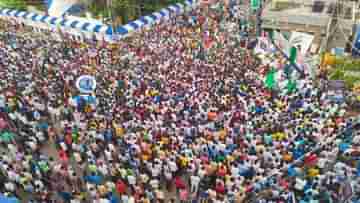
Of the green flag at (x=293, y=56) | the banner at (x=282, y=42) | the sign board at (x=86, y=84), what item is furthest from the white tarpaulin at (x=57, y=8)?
the green flag at (x=293, y=56)

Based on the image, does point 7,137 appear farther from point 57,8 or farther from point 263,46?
point 57,8

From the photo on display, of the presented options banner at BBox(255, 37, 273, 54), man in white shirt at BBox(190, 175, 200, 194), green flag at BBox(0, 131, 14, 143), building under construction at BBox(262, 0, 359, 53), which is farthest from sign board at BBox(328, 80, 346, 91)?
green flag at BBox(0, 131, 14, 143)

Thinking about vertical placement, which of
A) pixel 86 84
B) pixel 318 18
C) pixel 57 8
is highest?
pixel 318 18

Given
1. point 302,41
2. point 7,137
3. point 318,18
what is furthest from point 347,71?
point 7,137

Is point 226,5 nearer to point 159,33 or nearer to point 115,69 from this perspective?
point 159,33

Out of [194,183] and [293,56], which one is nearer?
[194,183]

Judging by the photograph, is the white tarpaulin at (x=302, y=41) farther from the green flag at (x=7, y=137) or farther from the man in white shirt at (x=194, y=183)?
the green flag at (x=7, y=137)
